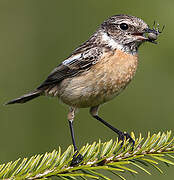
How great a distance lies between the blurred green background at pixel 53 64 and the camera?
580 cm

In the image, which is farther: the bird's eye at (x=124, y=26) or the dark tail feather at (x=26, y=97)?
the dark tail feather at (x=26, y=97)

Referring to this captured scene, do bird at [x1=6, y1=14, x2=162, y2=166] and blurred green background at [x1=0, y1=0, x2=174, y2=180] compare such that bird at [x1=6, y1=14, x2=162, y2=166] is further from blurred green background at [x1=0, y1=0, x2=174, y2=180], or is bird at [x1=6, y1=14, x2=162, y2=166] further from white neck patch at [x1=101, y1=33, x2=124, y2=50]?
blurred green background at [x1=0, y1=0, x2=174, y2=180]

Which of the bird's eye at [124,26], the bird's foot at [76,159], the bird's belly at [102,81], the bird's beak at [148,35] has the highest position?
the bird's eye at [124,26]

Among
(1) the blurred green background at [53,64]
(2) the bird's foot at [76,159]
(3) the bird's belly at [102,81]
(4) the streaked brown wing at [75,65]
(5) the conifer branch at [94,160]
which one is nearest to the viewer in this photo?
(5) the conifer branch at [94,160]

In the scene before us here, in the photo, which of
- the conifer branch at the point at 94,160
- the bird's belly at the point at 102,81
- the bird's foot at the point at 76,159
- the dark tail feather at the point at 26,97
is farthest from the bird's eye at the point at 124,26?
the bird's foot at the point at 76,159

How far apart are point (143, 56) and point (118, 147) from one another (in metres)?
2.04

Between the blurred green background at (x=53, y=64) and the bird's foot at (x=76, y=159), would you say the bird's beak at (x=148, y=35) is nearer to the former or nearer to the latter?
the blurred green background at (x=53, y=64)

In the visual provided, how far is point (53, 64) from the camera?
706 centimetres

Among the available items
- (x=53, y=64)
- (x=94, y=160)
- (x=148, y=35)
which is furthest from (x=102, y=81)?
(x=53, y=64)

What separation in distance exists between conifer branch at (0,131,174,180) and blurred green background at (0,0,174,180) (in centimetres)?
177

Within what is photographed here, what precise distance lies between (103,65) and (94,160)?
1.40 m

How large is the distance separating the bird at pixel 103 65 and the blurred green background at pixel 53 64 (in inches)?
18.9

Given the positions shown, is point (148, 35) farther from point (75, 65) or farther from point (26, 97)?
point (26, 97)

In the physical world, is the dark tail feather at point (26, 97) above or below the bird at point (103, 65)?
below
